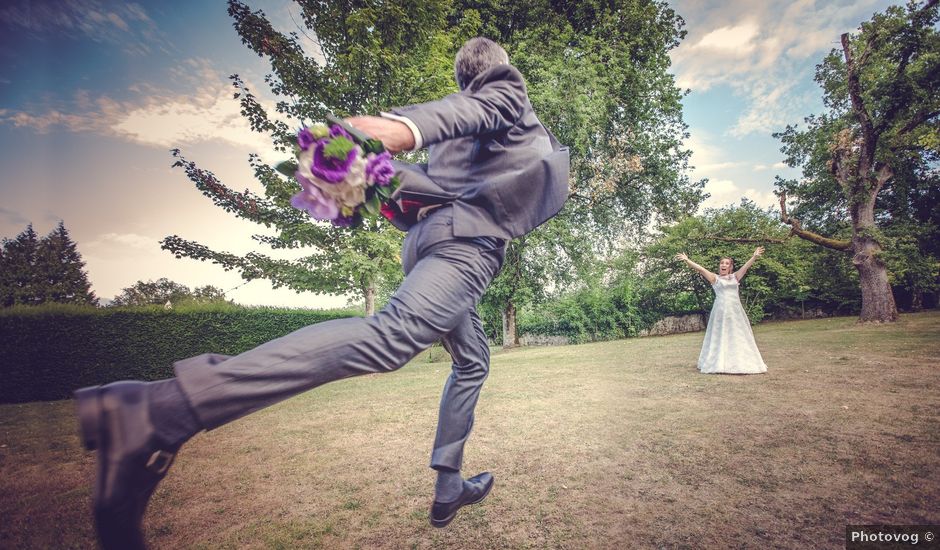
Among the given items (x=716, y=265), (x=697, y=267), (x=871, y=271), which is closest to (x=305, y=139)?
(x=697, y=267)

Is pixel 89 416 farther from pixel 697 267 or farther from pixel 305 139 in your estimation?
pixel 697 267

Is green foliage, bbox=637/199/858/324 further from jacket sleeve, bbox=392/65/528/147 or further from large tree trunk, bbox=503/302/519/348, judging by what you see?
jacket sleeve, bbox=392/65/528/147

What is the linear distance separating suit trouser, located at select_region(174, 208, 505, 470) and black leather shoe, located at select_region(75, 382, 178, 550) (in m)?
0.13

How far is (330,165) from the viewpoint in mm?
1354

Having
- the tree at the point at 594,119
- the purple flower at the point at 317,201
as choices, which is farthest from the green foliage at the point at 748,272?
the purple flower at the point at 317,201

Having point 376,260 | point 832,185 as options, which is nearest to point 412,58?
point 376,260

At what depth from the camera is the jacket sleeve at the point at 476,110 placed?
54.4 inches

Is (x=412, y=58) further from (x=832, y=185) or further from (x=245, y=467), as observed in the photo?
(x=832, y=185)

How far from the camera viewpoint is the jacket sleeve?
1381 millimetres

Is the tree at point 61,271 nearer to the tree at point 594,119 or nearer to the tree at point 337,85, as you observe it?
the tree at point 337,85

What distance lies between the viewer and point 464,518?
2203 mm

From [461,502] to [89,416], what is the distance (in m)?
1.65

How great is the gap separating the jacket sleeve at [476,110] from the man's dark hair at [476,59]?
0.85 ft

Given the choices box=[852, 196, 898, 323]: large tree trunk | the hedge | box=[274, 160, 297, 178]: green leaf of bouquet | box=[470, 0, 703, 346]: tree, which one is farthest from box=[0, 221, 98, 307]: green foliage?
box=[852, 196, 898, 323]: large tree trunk
